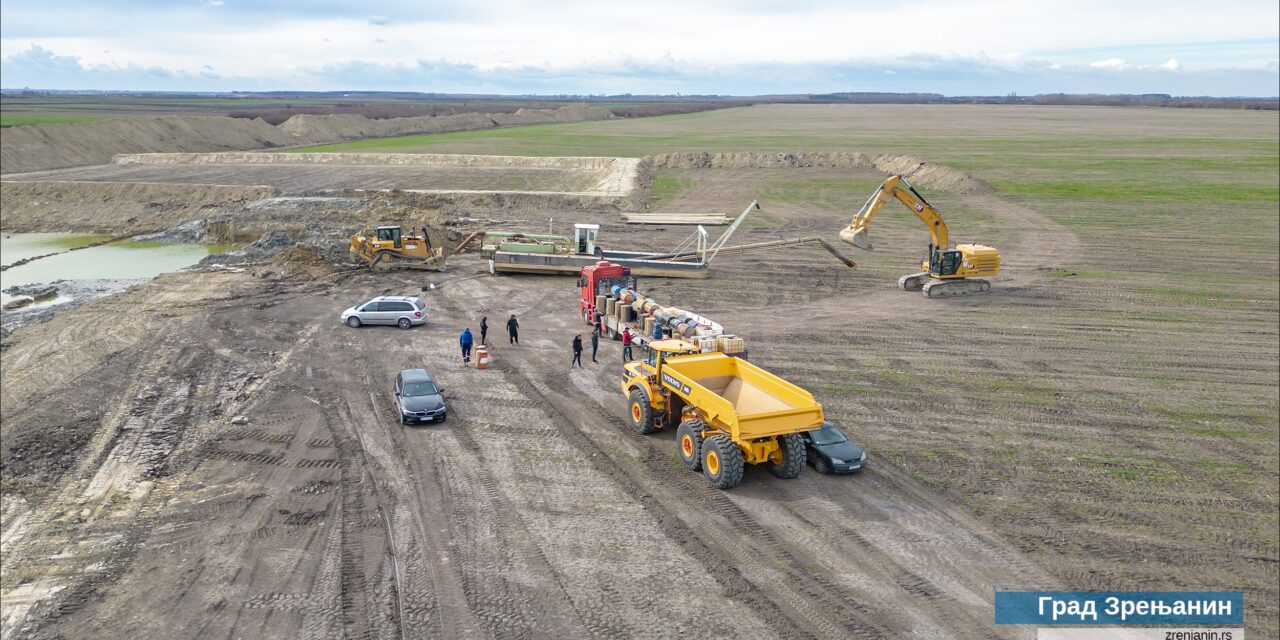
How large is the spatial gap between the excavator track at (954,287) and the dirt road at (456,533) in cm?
1745

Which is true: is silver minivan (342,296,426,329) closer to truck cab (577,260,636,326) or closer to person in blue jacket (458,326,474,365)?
person in blue jacket (458,326,474,365)

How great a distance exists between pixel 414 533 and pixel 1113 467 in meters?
15.4

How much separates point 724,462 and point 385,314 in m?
17.3

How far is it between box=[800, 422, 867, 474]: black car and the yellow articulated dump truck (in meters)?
0.66

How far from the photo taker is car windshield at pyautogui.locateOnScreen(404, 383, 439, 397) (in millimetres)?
21703

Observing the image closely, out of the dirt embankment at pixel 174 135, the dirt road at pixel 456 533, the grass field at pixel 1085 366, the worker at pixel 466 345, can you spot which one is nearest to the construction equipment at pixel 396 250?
the grass field at pixel 1085 366

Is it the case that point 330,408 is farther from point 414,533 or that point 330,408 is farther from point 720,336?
point 720,336

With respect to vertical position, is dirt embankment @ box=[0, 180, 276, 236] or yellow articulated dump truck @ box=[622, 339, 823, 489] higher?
dirt embankment @ box=[0, 180, 276, 236]

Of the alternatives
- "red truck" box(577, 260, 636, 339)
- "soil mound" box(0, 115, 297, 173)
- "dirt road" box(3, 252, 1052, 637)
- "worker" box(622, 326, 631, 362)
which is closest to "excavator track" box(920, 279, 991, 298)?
"red truck" box(577, 260, 636, 339)

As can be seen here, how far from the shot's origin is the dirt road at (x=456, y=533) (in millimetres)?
13633

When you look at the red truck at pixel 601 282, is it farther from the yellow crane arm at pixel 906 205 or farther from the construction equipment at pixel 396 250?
the construction equipment at pixel 396 250

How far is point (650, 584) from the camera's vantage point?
14352 mm

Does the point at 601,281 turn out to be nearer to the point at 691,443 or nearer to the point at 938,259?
the point at 691,443

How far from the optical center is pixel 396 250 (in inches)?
1606
